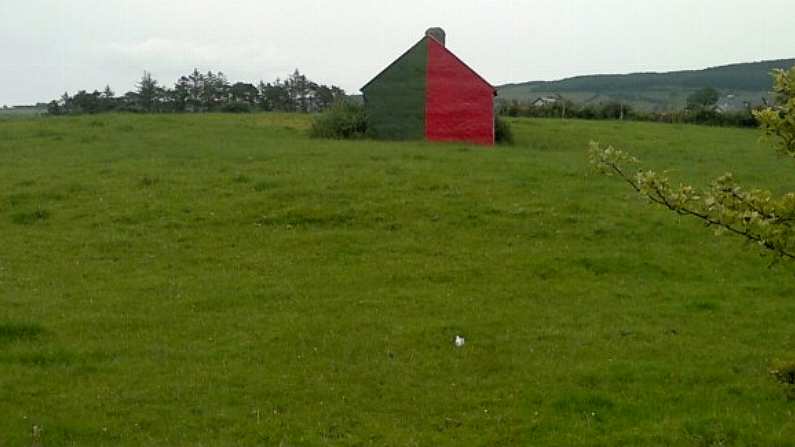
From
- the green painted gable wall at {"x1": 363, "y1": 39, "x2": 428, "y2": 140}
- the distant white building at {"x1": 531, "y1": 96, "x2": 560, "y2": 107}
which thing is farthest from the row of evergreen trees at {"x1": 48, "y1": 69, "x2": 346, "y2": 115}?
the green painted gable wall at {"x1": 363, "y1": 39, "x2": 428, "y2": 140}

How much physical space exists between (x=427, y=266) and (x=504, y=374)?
5.88 m

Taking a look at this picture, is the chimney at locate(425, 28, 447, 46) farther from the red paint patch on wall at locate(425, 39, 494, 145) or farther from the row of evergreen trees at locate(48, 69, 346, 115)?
the row of evergreen trees at locate(48, 69, 346, 115)

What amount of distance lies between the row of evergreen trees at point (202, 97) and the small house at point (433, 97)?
107 feet

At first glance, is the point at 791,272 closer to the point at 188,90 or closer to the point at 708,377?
the point at 708,377

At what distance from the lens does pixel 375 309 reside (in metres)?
14.3

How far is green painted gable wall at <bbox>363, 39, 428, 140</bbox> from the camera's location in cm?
3716

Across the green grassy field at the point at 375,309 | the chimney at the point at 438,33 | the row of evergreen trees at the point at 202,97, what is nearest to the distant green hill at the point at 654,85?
the row of evergreen trees at the point at 202,97

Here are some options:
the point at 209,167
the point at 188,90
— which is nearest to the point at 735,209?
the point at 209,167

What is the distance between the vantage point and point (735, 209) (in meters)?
5.73

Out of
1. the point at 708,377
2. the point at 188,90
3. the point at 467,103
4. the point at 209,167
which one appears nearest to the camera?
the point at 708,377

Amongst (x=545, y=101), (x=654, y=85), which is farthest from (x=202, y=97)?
(x=654, y=85)

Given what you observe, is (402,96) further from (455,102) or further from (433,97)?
(455,102)

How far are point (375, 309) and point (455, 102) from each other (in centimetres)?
2363

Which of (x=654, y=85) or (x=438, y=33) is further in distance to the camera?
(x=654, y=85)
